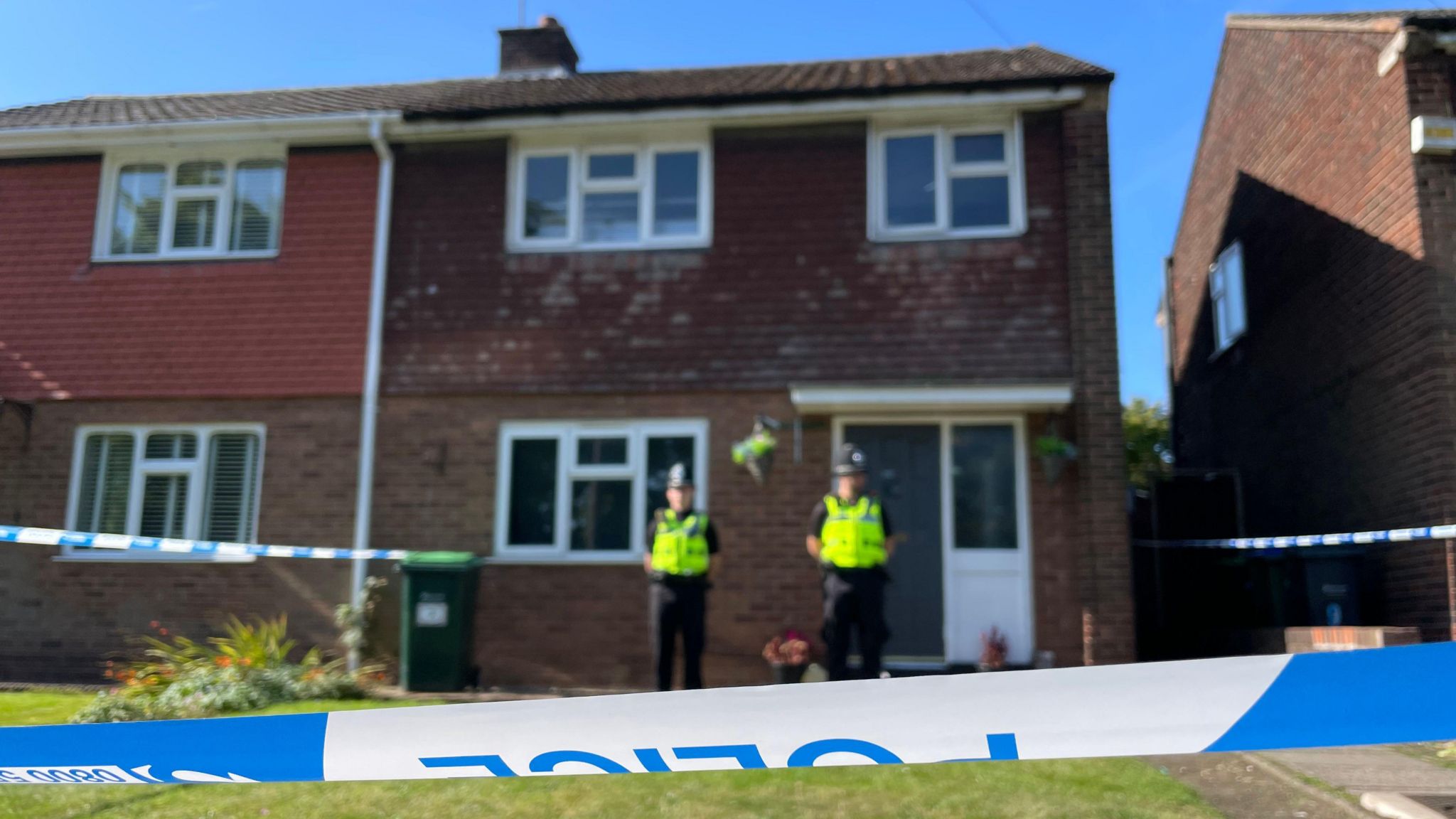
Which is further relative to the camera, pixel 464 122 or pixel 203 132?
pixel 203 132

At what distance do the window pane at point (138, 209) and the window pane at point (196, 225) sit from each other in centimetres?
18

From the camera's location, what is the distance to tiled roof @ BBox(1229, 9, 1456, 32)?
882 cm

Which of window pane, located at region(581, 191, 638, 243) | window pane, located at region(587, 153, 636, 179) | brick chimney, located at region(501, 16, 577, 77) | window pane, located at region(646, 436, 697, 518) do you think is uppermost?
brick chimney, located at region(501, 16, 577, 77)

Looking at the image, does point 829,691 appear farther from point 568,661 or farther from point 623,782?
point 568,661

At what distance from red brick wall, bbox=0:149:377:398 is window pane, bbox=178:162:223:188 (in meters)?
0.74

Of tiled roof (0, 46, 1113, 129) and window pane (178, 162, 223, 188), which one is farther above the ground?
→ tiled roof (0, 46, 1113, 129)

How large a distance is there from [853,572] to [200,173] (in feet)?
23.9

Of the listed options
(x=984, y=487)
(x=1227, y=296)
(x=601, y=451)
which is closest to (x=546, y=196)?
(x=601, y=451)

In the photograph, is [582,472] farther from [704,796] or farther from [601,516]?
[704,796]

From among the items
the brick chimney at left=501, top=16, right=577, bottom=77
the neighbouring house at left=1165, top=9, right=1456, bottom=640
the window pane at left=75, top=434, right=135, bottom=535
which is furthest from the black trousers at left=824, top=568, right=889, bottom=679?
the brick chimney at left=501, top=16, right=577, bottom=77

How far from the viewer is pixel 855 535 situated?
7410mm

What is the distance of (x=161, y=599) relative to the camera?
9938 mm

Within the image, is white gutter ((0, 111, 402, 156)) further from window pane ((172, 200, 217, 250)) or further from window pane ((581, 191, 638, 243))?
window pane ((581, 191, 638, 243))

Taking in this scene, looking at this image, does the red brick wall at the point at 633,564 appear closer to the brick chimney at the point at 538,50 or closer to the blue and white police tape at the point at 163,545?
the blue and white police tape at the point at 163,545
